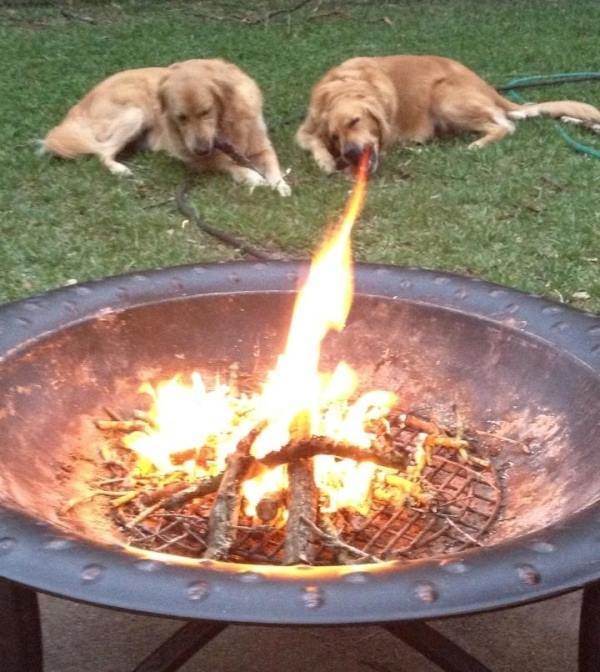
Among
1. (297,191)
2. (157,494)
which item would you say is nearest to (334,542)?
(157,494)

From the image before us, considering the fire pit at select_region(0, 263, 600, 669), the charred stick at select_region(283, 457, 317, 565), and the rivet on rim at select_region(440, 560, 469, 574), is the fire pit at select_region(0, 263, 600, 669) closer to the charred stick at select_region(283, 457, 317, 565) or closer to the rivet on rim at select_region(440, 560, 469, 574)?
the rivet on rim at select_region(440, 560, 469, 574)

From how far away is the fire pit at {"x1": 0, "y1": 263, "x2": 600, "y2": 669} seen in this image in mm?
1656

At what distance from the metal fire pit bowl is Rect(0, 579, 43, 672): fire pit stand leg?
16 centimetres

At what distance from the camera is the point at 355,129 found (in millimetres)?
6852

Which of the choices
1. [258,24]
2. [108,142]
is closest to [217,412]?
[108,142]

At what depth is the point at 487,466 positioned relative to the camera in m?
2.52

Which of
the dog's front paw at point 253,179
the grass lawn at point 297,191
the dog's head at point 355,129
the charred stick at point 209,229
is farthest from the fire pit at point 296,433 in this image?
the dog's head at point 355,129

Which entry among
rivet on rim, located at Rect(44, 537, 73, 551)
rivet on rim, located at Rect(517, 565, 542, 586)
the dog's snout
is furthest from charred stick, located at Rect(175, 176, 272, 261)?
rivet on rim, located at Rect(517, 565, 542, 586)

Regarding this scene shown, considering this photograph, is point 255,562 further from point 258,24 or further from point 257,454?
point 258,24

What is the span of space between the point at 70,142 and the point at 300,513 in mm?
4910

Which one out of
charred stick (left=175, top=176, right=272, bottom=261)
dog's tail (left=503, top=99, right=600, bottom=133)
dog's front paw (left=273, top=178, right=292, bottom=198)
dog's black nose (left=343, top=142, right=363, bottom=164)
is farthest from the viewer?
dog's tail (left=503, top=99, right=600, bottom=133)

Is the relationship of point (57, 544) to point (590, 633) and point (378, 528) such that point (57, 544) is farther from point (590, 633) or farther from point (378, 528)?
point (590, 633)

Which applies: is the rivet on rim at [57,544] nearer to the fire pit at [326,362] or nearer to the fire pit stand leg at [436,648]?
the fire pit at [326,362]

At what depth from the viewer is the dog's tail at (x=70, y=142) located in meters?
6.67
